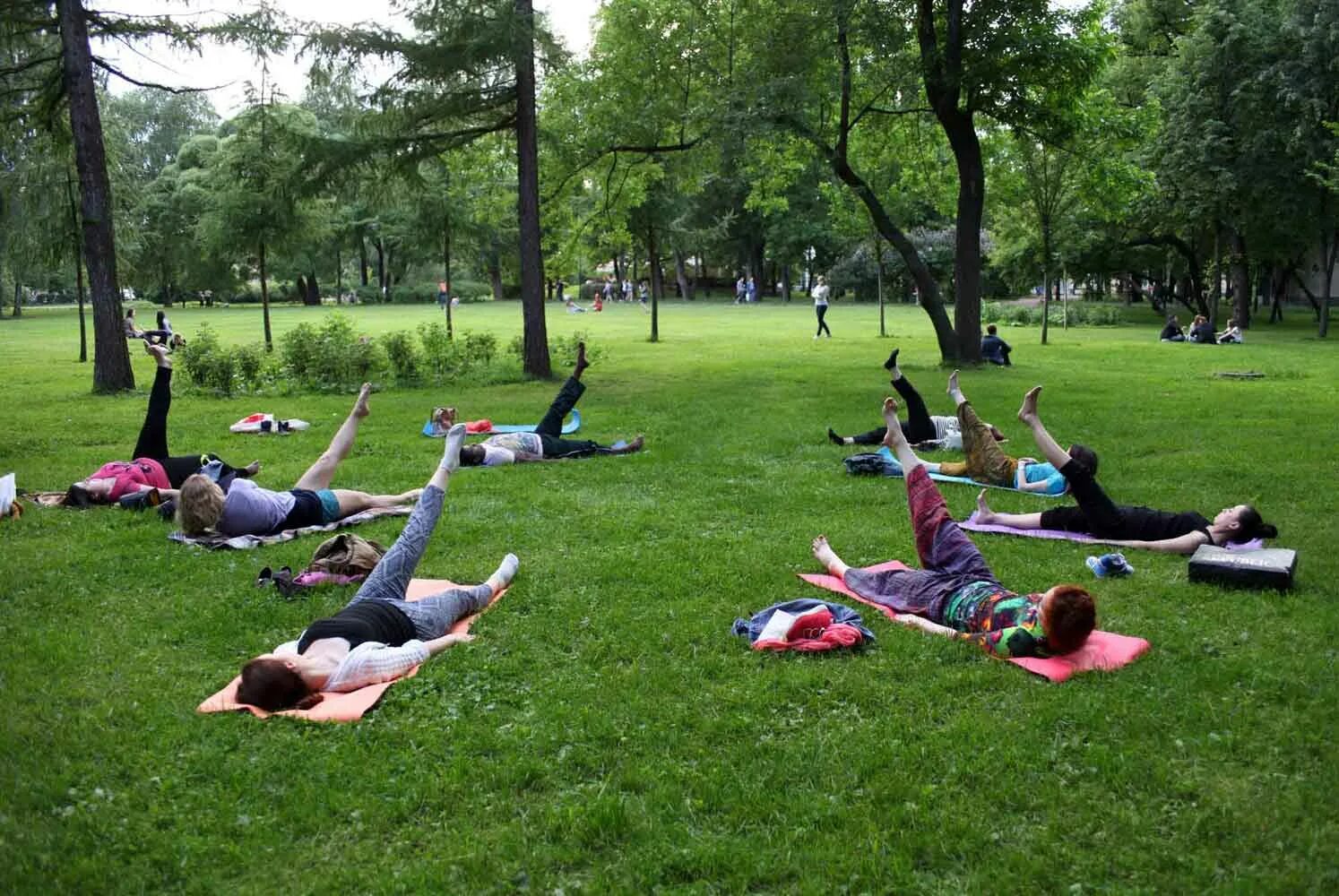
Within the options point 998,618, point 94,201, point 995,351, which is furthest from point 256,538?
point 995,351

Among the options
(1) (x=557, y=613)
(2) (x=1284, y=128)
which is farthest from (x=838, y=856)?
(2) (x=1284, y=128)

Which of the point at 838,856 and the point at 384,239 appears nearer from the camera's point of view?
the point at 838,856

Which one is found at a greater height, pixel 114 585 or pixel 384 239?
pixel 384 239

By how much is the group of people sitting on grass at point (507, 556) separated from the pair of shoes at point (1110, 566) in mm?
648

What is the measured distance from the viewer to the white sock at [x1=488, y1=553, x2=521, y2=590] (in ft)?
20.3

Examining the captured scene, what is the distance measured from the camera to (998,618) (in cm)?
524

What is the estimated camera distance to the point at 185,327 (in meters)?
37.0

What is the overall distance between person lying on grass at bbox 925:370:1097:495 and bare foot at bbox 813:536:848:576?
8.85 ft

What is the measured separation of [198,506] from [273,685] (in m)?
3.31

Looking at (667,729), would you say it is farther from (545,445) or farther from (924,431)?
(924,431)

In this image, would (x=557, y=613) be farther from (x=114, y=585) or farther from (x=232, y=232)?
(x=232, y=232)

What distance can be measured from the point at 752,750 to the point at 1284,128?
101ft

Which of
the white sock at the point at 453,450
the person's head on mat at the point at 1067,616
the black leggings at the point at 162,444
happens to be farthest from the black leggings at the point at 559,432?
the person's head on mat at the point at 1067,616

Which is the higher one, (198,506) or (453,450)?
(453,450)
